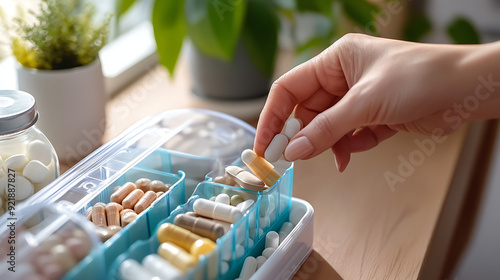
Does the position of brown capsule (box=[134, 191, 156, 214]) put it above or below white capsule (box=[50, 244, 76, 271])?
below

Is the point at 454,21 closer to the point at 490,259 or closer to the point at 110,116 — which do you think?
the point at 490,259

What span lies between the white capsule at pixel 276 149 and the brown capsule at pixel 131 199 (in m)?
0.16

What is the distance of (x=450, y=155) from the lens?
966 millimetres

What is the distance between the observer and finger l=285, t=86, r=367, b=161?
2.06ft

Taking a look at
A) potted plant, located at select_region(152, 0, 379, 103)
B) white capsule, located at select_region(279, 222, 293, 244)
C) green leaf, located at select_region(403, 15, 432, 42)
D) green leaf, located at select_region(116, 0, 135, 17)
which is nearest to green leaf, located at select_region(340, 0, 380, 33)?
Answer: potted plant, located at select_region(152, 0, 379, 103)

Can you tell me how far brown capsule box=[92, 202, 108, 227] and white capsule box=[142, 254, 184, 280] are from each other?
0.09m

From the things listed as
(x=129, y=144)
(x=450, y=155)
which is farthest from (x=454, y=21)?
(x=129, y=144)

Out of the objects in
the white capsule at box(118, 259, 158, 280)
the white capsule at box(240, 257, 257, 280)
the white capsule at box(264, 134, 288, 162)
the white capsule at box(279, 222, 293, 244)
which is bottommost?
the white capsule at box(279, 222, 293, 244)

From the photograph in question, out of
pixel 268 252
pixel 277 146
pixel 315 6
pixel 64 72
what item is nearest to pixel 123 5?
pixel 64 72

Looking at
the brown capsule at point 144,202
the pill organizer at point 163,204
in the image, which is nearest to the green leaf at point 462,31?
the pill organizer at point 163,204

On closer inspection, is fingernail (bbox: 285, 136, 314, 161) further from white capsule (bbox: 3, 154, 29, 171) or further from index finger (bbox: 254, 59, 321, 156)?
white capsule (bbox: 3, 154, 29, 171)

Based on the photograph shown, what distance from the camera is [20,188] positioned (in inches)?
25.9

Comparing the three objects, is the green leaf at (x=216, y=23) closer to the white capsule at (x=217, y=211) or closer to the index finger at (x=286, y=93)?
the index finger at (x=286, y=93)

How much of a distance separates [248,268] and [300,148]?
15 cm
